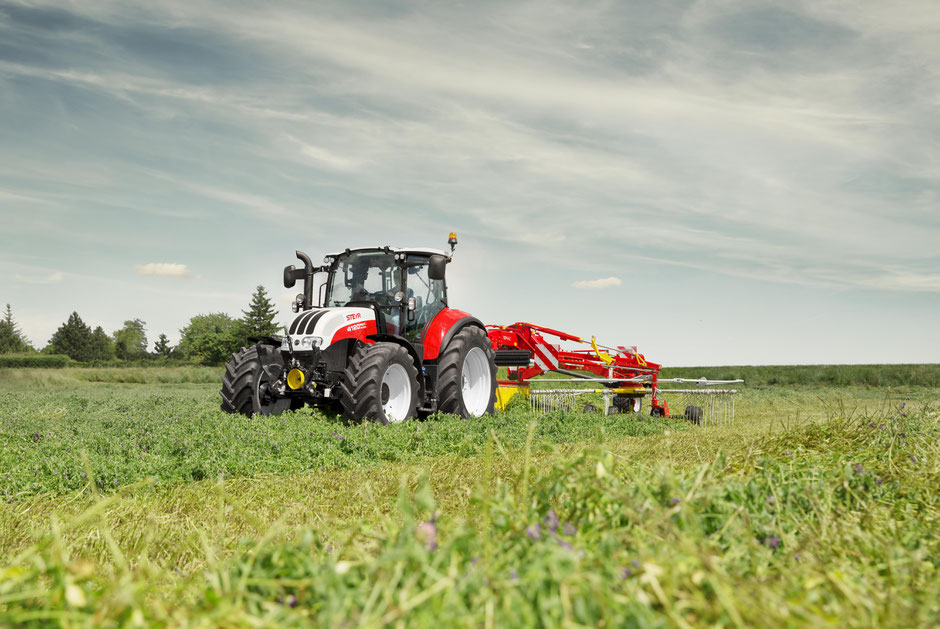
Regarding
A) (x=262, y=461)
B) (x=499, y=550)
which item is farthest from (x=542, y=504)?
(x=262, y=461)

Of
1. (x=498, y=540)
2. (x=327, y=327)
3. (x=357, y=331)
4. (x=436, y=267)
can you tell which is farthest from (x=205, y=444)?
(x=498, y=540)

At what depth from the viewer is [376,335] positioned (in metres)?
9.06

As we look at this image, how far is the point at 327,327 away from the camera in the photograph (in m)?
8.73

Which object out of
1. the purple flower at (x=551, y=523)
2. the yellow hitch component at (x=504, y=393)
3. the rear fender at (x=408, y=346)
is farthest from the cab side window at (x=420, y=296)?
the purple flower at (x=551, y=523)

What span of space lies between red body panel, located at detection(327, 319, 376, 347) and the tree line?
45.3m

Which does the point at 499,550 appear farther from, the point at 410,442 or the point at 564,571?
the point at 410,442

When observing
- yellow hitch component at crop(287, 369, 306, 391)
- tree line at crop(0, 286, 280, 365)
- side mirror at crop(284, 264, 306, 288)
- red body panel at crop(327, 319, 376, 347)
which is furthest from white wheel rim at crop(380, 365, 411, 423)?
tree line at crop(0, 286, 280, 365)

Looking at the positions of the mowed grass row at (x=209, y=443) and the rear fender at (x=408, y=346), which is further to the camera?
the rear fender at (x=408, y=346)

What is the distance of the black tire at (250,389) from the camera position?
869cm

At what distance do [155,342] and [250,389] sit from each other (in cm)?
9057

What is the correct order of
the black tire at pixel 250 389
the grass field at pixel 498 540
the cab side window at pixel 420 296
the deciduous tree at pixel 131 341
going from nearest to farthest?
the grass field at pixel 498 540 < the black tire at pixel 250 389 < the cab side window at pixel 420 296 < the deciduous tree at pixel 131 341

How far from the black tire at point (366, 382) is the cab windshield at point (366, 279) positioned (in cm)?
133

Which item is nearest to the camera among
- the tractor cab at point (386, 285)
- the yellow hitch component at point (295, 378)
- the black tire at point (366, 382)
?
the black tire at point (366, 382)

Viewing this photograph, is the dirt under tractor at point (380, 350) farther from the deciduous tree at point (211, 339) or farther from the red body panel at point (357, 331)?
the deciduous tree at point (211, 339)
